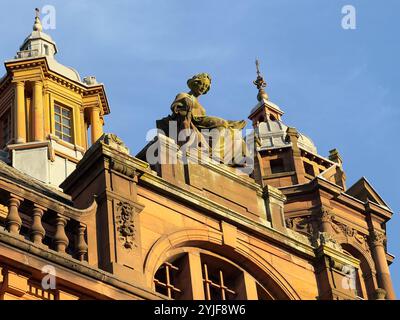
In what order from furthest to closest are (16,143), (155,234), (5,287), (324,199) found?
1. (16,143)
2. (324,199)
3. (155,234)
4. (5,287)

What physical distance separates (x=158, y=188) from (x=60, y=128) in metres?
21.7

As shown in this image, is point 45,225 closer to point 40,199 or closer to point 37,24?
point 40,199

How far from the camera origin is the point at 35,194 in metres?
27.6

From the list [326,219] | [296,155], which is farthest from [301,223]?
[296,155]

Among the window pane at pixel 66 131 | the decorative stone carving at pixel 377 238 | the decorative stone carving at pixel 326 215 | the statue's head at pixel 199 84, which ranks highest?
the window pane at pixel 66 131

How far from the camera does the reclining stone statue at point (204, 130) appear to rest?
3297cm

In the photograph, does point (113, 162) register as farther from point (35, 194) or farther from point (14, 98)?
point (14, 98)

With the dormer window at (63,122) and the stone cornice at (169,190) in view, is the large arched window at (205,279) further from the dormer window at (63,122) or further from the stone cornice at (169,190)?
the dormer window at (63,122)

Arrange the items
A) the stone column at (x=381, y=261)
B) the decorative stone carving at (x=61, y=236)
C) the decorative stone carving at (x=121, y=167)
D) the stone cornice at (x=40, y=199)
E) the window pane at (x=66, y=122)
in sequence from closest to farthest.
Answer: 1. the stone cornice at (x=40, y=199)
2. the decorative stone carving at (x=61, y=236)
3. the decorative stone carving at (x=121, y=167)
4. the stone column at (x=381, y=261)
5. the window pane at (x=66, y=122)

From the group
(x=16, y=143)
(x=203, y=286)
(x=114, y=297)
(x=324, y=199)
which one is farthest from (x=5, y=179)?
(x=16, y=143)

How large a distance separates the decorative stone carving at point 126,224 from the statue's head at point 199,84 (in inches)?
209

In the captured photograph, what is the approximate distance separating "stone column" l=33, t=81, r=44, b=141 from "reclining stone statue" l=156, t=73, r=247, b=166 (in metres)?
17.0

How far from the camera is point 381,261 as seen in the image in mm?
45875

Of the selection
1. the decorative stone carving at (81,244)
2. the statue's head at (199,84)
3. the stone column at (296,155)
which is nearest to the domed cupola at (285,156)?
the stone column at (296,155)
